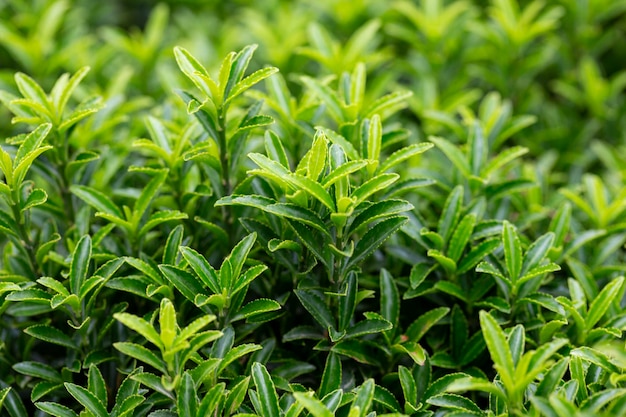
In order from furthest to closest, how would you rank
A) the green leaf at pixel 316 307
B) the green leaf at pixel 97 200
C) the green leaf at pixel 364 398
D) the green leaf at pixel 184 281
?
1. the green leaf at pixel 97 200
2. the green leaf at pixel 316 307
3. the green leaf at pixel 184 281
4. the green leaf at pixel 364 398

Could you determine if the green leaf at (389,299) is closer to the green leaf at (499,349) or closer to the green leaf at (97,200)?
the green leaf at (499,349)

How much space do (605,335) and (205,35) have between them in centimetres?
292

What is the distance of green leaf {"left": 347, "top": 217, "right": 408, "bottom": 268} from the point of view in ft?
7.57

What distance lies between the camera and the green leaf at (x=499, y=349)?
195cm

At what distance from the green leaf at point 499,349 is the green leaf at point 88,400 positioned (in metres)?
1.20

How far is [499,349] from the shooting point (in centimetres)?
198

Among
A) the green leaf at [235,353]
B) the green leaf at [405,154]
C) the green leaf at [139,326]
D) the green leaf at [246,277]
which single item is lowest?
the green leaf at [235,353]

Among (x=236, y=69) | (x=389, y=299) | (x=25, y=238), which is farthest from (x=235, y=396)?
(x=236, y=69)

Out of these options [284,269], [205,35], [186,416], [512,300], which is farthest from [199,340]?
[205,35]

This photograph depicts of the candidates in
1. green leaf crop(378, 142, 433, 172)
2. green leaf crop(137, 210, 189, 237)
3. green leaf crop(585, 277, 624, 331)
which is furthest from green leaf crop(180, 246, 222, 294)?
green leaf crop(585, 277, 624, 331)

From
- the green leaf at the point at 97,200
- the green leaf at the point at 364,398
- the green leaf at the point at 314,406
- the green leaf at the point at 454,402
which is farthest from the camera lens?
the green leaf at the point at 97,200

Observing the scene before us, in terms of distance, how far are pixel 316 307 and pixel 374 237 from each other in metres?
0.31

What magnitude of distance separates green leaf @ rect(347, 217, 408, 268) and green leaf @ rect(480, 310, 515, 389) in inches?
17.7

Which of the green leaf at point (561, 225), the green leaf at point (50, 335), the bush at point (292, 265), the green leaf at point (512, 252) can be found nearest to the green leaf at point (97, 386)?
the bush at point (292, 265)
